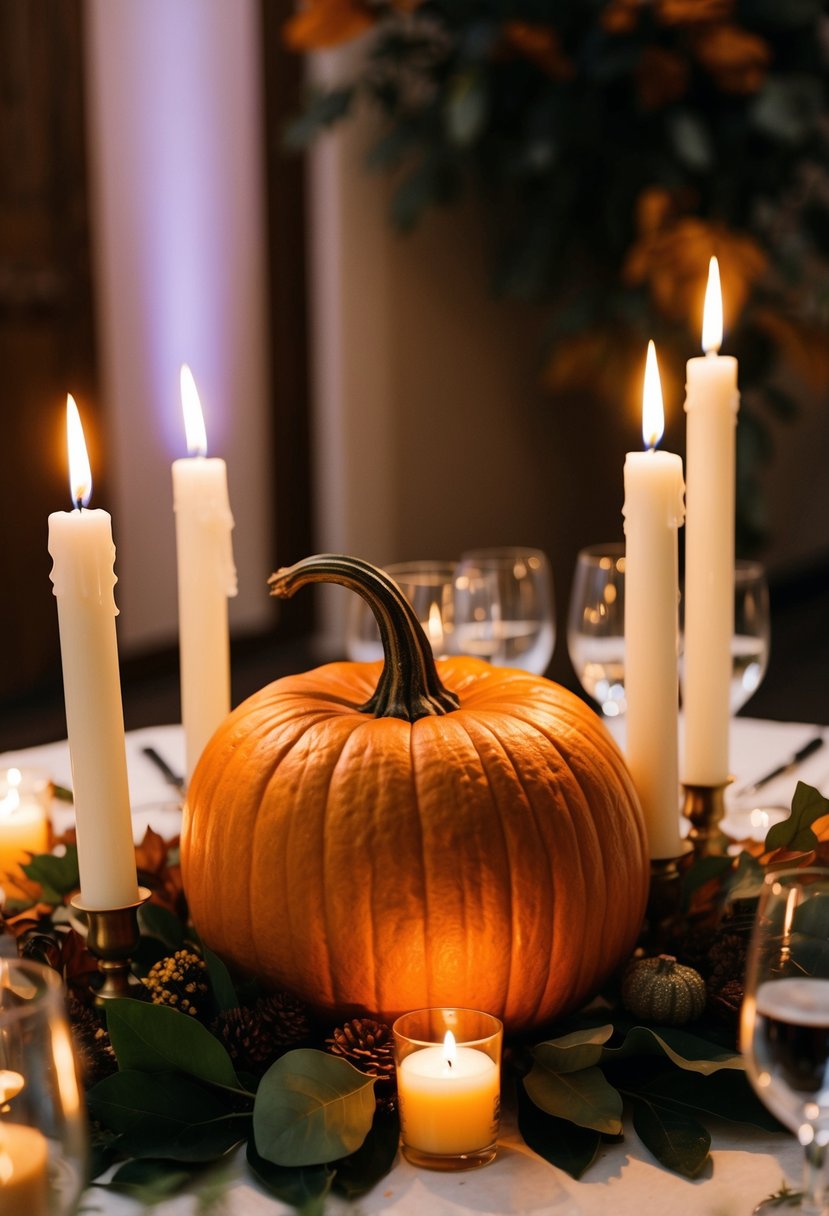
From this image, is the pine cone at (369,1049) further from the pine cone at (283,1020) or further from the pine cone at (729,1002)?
the pine cone at (729,1002)

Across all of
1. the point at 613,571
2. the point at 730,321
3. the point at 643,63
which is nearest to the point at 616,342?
the point at 730,321

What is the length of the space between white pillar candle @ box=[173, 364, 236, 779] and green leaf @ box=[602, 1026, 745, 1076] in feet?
1.12

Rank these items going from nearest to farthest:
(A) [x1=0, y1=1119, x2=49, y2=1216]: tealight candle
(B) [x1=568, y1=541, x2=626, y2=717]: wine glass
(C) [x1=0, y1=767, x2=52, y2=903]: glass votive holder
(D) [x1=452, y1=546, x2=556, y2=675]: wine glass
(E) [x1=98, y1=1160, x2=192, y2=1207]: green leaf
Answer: (A) [x1=0, y1=1119, x2=49, y2=1216]: tealight candle
(E) [x1=98, y1=1160, x2=192, y2=1207]: green leaf
(C) [x1=0, y1=767, x2=52, y2=903]: glass votive holder
(B) [x1=568, y1=541, x2=626, y2=717]: wine glass
(D) [x1=452, y1=546, x2=556, y2=675]: wine glass

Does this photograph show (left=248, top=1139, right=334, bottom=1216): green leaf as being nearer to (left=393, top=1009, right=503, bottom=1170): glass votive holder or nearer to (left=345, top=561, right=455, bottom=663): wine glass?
(left=393, top=1009, right=503, bottom=1170): glass votive holder

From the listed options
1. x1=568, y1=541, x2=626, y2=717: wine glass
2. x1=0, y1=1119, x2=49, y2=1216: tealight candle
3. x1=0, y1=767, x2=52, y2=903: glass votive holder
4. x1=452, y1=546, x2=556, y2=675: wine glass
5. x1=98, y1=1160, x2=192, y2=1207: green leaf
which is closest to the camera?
x1=0, y1=1119, x2=49, y2=1216: tealight candle

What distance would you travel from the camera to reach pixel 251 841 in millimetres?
751

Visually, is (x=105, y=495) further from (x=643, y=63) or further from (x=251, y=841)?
(x=251, y=841)

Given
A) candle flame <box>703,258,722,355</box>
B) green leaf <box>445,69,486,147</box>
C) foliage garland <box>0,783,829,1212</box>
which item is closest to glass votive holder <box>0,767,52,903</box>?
foliage garland <box>0,783,829,1212</box>

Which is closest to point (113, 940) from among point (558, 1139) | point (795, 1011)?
point (558, 1139)

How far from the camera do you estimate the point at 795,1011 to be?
539mm

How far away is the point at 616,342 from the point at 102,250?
142 centimetres

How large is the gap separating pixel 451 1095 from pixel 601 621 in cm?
63

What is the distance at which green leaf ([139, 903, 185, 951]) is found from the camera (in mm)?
826

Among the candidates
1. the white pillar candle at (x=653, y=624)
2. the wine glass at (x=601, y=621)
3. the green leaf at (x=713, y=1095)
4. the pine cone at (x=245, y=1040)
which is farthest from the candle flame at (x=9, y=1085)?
the wine glass at (x=601, y=621)
